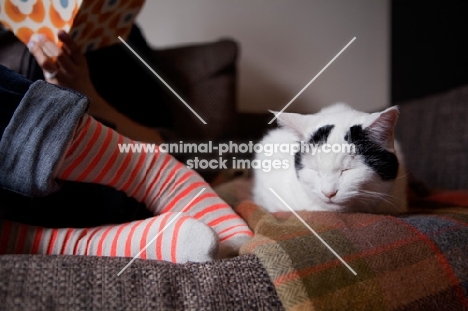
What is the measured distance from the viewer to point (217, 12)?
138 cm

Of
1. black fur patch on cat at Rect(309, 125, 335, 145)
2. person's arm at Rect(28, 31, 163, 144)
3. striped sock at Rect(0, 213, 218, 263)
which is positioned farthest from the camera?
person's arm at Rect(28, 31, 163, 144)

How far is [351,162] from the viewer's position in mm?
581

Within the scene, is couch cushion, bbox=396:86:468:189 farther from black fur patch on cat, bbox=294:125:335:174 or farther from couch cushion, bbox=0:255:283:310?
couch cushion, bbox=0:255:283:310

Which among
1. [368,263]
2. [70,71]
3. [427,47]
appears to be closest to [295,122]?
[368,263]

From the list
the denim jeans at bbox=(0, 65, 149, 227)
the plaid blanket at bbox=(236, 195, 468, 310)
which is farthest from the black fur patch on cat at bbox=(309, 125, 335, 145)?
the denim jeans at bbox=(0, 65, 149, 227)

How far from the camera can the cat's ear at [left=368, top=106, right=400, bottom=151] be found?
0.53 m

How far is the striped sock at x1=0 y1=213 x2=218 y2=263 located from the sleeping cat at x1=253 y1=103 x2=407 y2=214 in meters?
0.22

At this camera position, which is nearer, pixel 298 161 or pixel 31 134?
pixel 31 134

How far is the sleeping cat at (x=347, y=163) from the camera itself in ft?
1.89

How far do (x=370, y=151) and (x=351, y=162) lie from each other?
0.04m

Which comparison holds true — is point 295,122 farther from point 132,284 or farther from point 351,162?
point 132,284

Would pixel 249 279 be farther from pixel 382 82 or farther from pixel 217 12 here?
pixel 382 82

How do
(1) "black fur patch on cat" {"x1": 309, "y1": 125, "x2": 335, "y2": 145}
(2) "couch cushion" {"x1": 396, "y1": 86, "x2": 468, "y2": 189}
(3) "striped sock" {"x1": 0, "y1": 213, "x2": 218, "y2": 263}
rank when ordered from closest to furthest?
(3) "striped sock" {"x1": 0, "y1": 213, "x2": 218, "y2": 263} < (1) "black fur patch on cat" {"x1": 309, "y1": 125, "x2": 335, "y2": 145} < (2) "couch cushion" {"x1": 396, "y1": 86, "x2": 468, "y2": 189}

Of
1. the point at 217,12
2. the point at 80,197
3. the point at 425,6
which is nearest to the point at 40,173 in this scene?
the point at 80,197
